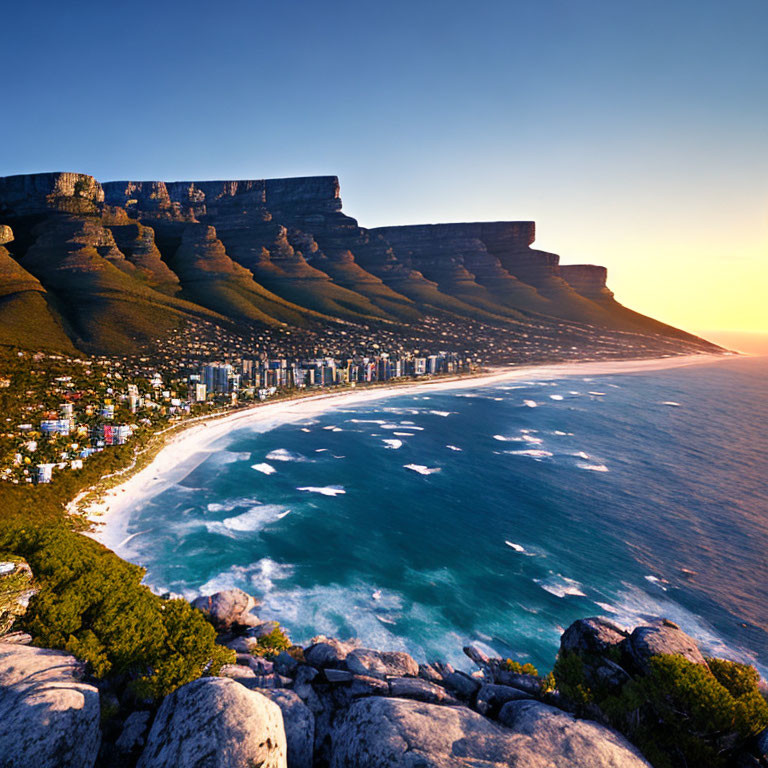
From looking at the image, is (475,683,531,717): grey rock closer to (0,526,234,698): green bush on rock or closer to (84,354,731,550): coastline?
(0,526,234,698): green bush on rock

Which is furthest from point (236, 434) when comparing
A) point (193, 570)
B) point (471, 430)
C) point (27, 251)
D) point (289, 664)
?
point (27, 251)

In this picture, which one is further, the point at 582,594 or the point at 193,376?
the point at 193,376

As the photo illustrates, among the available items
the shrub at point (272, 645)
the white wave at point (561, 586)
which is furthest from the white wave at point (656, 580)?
the shrub at point (272, 645)

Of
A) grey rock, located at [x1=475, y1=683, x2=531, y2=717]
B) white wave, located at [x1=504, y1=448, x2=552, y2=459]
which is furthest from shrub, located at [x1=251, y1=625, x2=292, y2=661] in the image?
white wave, located at [x1=504, y1=448, x2=552, y2=459]

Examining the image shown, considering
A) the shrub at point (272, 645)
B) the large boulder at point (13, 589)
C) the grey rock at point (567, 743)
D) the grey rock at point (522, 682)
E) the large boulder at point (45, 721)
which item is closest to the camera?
the large boulder at point (45, 721)

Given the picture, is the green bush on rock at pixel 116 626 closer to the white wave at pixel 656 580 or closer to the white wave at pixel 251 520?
the white wave at pixel 251 520

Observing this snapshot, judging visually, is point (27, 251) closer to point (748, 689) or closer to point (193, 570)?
point (193, 570)
